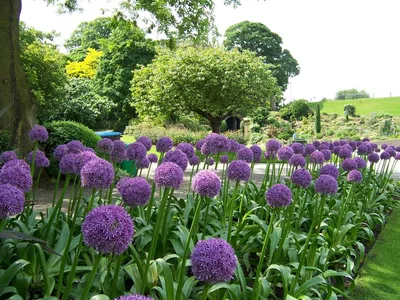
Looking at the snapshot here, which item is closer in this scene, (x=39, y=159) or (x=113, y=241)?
(x=113, y=241)

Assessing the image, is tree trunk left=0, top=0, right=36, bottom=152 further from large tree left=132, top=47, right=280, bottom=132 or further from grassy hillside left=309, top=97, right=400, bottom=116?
grassy hillside left=309, top=97, right=400, bottom=116

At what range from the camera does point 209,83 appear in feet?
68.9

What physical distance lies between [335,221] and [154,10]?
9.28 metres

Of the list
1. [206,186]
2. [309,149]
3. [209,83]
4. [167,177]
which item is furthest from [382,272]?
[209,83]

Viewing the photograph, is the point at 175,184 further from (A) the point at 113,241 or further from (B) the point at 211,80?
(B) the point at 211,80

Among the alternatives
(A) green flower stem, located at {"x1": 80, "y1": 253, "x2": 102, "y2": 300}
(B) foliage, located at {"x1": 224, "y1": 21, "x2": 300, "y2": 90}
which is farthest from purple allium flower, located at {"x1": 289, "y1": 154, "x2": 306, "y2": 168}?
(B) foliage, located at {"x1": 224, "y1": 21, "x2": 300, "y2": 90}

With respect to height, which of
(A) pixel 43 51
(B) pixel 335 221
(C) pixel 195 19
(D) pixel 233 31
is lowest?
(B) pixel 335 221

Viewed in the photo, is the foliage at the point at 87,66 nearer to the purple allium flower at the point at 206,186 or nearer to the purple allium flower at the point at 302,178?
the purple allium flower at the point at 302,178

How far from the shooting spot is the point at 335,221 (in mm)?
5160

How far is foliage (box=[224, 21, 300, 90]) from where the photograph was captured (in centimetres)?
5652

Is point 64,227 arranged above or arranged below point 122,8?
below

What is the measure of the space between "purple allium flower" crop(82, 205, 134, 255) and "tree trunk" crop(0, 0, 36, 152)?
249 inches

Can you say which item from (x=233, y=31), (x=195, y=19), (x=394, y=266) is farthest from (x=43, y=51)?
(x=233, y=31)

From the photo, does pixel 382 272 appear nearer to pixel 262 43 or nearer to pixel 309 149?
pixel 309 149
